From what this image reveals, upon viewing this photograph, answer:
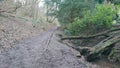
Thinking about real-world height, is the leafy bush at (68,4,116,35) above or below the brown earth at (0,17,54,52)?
above

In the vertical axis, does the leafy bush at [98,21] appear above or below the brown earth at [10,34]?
above

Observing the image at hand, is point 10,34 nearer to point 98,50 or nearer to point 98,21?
point 98,21

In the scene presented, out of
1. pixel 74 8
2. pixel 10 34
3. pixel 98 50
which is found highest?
pixel 74 8

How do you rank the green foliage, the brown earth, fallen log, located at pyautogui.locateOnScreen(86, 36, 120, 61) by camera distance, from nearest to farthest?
fallen log, located at pyautogui.locateOnScreen(86, 36, 120, 61), the brown earth, the green foliage

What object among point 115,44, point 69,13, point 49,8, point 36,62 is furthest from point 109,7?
point 49,8

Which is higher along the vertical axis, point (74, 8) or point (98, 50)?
point (74, 8)

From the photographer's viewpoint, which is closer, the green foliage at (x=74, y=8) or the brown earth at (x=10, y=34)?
the brown earth at (x=10, y=34)

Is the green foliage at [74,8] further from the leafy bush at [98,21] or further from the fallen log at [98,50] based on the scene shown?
the fallen log at [98,50]

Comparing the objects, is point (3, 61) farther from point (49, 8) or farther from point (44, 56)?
point (49, 8)

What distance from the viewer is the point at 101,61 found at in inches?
399

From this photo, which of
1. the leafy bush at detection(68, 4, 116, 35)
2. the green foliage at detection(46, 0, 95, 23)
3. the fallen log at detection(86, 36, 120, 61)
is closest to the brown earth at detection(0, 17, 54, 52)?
the fallen log at detection(86, 36, 120, 61)

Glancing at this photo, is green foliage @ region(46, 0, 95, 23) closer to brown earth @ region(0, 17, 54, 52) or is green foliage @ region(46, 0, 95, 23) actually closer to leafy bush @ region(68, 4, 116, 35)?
brown earth @ region(0, 17, 54, 52)

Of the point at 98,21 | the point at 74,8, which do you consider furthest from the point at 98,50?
the point at 74,8

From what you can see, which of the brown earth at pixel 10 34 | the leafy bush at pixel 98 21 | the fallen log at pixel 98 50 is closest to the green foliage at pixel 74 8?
the brown earth at pixel 10 34
